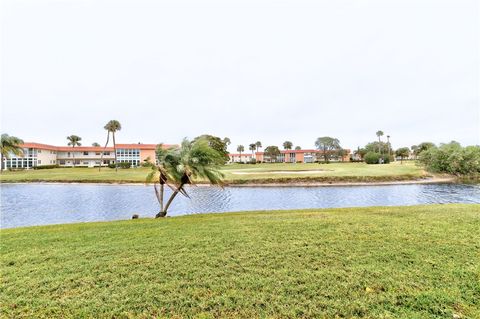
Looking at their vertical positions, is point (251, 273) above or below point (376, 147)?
below

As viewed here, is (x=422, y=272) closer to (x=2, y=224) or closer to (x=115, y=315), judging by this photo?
(x=115, y=315)

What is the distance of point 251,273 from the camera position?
14.5 ft

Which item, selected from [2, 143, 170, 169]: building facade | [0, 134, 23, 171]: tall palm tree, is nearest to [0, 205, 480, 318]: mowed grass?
[0, 134, 23, 171]: tall palm tree

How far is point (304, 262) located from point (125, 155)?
77.2 meters

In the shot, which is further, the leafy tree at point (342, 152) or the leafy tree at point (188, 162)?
the leafy tree at point (342, 152)

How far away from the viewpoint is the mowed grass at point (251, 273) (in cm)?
348

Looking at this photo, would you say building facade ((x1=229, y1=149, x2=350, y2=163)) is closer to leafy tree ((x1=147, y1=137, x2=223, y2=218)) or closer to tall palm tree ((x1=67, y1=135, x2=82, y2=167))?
tall palm tree ((x1=67, y1=135, x2=82, y2=167))

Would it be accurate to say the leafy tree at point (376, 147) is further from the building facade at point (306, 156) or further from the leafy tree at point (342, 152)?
the leafy tree at point (342, 152)

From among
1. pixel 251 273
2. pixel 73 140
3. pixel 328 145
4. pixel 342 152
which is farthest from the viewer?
pixel 328 145

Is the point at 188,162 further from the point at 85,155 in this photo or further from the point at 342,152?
the point at 342,152

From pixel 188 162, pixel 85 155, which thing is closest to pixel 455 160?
pixel 188 162

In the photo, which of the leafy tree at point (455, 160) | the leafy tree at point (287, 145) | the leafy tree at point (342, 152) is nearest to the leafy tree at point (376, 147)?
the leafy tree at point (342, 152)

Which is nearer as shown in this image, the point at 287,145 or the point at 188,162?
the point at 188,162

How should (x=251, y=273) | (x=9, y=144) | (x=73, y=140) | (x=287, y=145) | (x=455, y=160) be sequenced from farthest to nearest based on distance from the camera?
(x=287, y=145)
(x=73, y=140)
(x=9, y=144)
(x=455, y=160)
(x=251, y=273)
